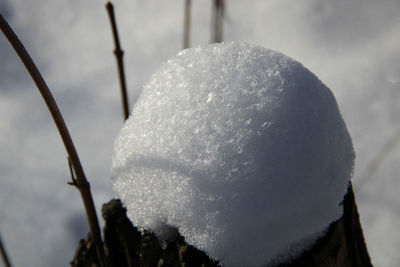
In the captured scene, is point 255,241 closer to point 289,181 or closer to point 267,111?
point 289,181

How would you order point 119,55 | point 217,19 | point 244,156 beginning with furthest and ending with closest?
point 217,19, point 119,55, point 244,156

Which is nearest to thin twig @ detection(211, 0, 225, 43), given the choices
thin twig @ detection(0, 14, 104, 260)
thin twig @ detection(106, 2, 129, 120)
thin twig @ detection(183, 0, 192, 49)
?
thin twig @ detection(183, 0, 192, 49)

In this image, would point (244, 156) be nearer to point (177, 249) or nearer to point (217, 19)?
point (177, 249)

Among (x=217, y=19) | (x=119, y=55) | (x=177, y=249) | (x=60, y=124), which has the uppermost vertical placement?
(x=217, y=19)

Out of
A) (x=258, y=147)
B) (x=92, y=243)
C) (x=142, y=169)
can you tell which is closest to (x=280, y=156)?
(x=258, y=147)

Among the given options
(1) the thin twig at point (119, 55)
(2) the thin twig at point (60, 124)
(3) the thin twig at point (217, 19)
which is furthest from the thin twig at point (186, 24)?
(2) the thin twig at point (60, 124)

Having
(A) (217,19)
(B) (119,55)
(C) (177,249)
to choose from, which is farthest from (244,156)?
(A) (217,19)

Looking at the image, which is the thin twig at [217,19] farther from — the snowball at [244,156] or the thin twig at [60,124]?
the thin twig at [60,124]

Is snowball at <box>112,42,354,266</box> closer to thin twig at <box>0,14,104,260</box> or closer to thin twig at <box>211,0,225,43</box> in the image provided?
thin twig at <box>0,14,104,260</box>
